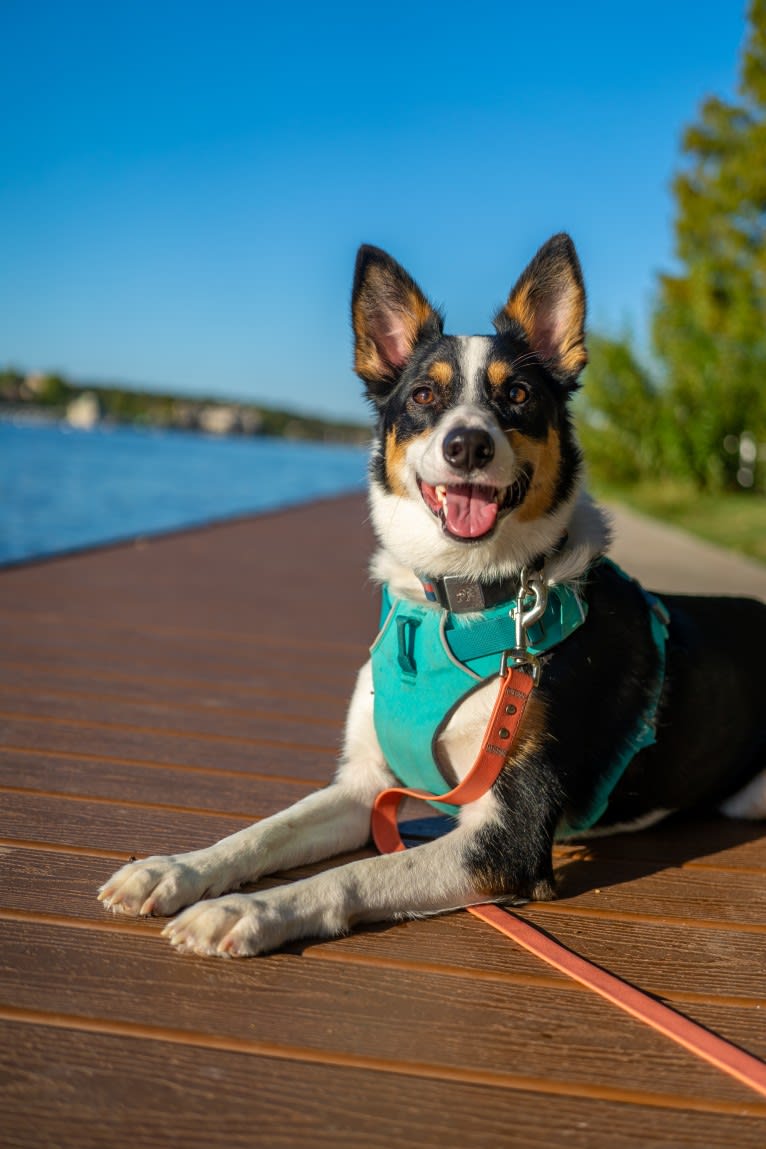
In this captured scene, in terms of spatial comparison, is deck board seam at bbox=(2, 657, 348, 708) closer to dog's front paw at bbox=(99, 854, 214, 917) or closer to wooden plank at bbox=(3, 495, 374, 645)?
wooden plank at bbox=(3, 495, 374, 645)

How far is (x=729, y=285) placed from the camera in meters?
24.9

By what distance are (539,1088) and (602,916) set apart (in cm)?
71

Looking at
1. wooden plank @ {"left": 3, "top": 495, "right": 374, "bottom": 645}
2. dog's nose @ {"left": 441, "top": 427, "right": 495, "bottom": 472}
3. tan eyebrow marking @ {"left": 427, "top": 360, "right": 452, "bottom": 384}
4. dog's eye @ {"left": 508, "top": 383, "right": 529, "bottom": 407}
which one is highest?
tan eyebrow marking @ {"left": 427, "top": 360, "right": 452, "bottom": 384}

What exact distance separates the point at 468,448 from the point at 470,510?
0.17 meters

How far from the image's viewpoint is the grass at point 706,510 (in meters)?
11.7

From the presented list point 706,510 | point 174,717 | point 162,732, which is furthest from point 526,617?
point 706,510

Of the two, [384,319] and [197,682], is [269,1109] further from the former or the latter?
Answer: [197,682]

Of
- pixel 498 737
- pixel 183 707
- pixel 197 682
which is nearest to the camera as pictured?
pixel 498 737

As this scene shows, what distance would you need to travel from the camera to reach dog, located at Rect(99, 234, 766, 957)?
2154 millimetres

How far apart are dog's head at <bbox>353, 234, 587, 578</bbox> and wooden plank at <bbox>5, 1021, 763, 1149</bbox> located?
4.12 ft

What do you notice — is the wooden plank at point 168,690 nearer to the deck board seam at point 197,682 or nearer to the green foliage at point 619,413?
the deck board seam at point 197,682

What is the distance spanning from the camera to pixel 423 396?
8.63 feet

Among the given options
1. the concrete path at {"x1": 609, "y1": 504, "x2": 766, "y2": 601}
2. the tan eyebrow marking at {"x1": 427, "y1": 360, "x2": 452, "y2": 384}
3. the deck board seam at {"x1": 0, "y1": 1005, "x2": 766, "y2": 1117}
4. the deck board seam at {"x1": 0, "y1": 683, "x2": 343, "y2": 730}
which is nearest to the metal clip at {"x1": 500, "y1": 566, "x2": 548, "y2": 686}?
the tan eyebrow marking at {"x1": 427, "y1": 360, "x2": 452, "y2": 384}

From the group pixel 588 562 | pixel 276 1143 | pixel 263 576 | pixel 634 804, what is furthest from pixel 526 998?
pixel 263 576
